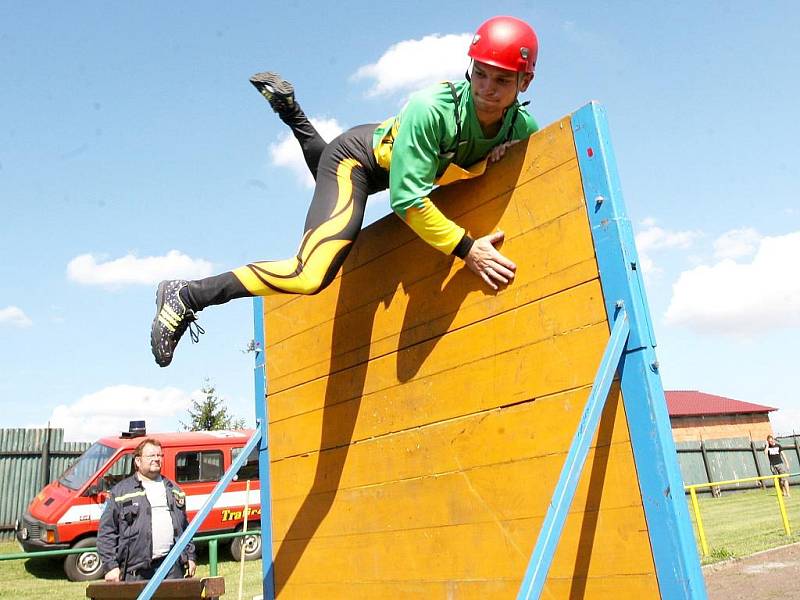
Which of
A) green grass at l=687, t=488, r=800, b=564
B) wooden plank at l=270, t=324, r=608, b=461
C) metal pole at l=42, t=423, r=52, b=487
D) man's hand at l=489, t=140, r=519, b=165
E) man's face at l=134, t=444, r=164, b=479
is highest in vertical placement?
metal pole at l=42, t=423, r=52, b=487

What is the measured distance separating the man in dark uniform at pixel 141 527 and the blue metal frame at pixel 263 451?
110 cm

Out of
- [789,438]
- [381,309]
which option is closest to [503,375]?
[381,309]

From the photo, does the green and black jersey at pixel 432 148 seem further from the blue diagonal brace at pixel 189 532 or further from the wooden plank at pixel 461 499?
the blue diagonal brace at pixel 189 532

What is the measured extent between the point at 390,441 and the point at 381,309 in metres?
0.60

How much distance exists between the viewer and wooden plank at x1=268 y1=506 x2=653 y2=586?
219cm

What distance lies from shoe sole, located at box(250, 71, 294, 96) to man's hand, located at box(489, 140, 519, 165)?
1.20 metres

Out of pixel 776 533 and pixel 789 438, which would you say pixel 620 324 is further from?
pixel 789 438

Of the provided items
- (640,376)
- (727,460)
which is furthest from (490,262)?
(727,460)

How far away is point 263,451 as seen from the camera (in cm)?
406

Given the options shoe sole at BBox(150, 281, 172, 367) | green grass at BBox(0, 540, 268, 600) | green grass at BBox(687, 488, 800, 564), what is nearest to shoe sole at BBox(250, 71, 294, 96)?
shoe sole at BBox(150, 281, 172, 367)

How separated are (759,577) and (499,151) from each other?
19.3 ft

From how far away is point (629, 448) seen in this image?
2.19 metres

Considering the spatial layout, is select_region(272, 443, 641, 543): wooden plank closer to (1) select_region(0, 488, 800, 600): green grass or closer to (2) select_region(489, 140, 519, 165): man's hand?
(2) select_region(489, 140, 519, 165): man's hand

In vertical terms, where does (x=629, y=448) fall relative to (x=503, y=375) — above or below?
below
